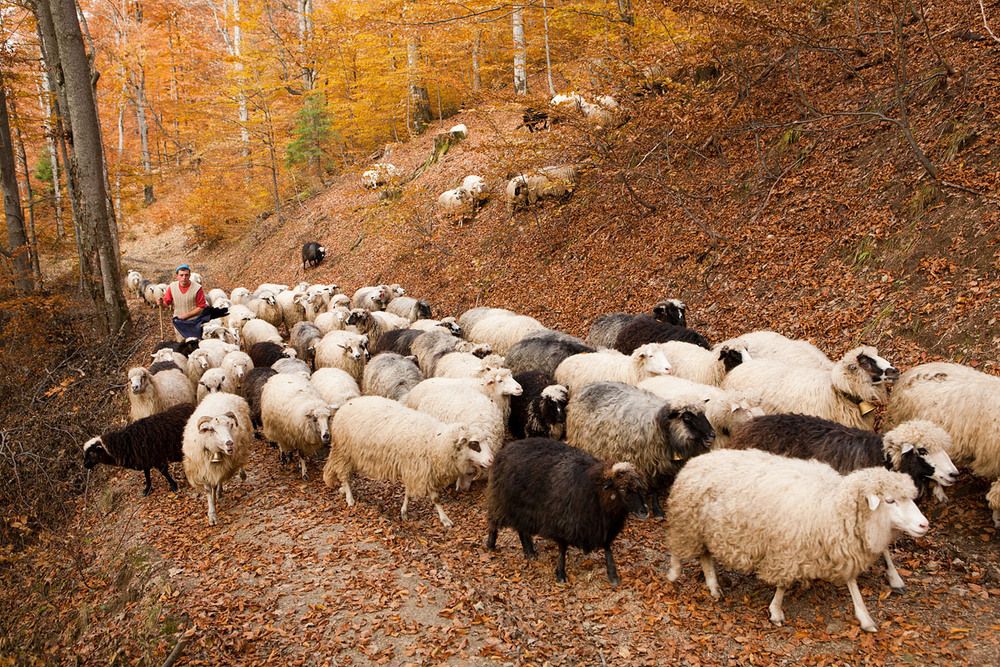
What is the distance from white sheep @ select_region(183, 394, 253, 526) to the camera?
761 cm

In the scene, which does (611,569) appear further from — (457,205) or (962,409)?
(457,205)

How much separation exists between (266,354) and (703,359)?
8648 mm

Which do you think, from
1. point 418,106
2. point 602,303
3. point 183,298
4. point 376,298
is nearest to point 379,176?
point 418,106

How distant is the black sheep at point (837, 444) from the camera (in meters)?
5.00

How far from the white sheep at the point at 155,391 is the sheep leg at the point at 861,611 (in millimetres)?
10247

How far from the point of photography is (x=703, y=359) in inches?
326

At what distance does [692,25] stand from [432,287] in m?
9.51

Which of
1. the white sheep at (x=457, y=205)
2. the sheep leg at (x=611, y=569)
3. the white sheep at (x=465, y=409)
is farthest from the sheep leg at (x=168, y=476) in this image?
the white sheep at (x=457, y=205)

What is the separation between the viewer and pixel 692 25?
1135 centimetres

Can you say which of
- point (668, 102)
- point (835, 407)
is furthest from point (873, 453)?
point (668, 102)

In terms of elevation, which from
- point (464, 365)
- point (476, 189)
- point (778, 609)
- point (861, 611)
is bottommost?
point (778, 609)

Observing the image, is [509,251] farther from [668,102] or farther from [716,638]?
[716,638]

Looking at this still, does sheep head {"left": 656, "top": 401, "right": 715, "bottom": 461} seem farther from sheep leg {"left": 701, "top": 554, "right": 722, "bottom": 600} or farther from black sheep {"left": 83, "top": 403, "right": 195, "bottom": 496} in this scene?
black sheep {"left": 83, "top": 403, "right": 195, "bottom": 496}

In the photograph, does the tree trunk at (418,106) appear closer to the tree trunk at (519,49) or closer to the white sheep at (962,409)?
the tree trunk at (519,49)
